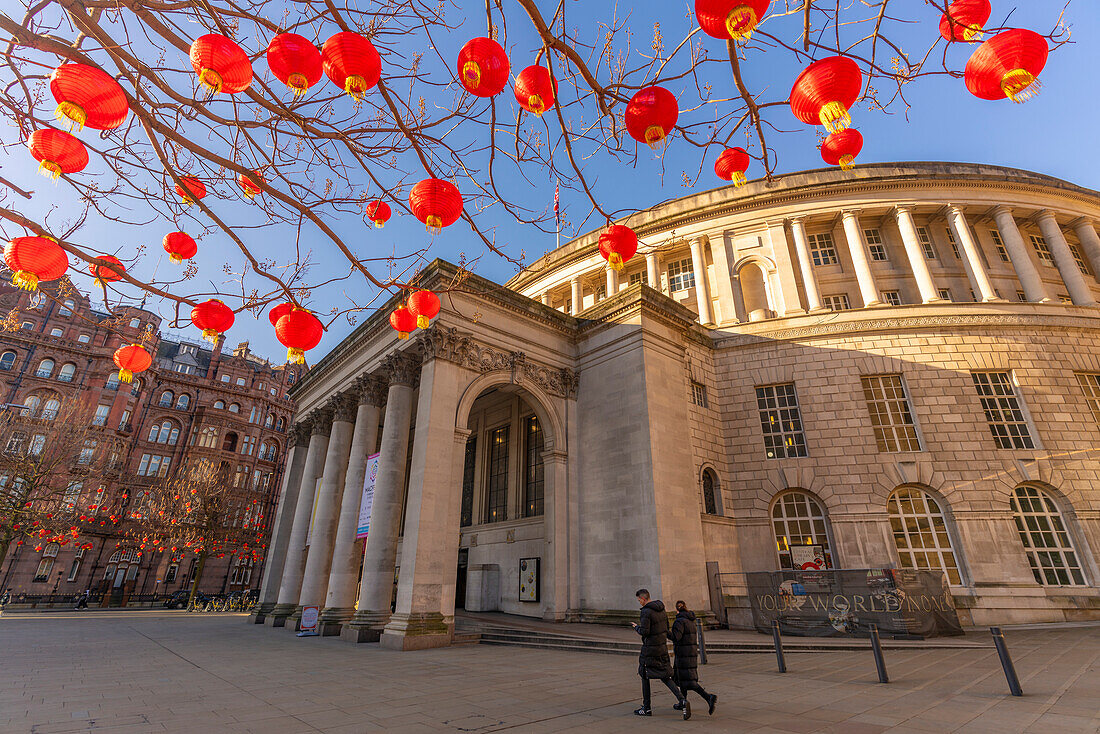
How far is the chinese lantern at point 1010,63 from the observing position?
3.95m

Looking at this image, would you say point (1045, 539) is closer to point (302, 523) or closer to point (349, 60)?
point (349, 60)

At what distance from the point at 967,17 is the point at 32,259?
27.9ft

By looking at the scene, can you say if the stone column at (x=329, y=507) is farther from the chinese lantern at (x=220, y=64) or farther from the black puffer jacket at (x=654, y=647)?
the chinese lantern at (x=220, y=64)

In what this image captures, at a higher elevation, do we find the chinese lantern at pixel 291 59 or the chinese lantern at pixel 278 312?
the chinese lantern at pixel 291 59

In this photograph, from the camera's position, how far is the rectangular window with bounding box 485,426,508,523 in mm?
23234

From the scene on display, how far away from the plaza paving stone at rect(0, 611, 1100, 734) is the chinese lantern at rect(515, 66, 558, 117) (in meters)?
6.76

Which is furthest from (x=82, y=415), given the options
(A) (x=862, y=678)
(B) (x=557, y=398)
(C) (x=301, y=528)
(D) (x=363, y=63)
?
(A) (x=862, y=678)

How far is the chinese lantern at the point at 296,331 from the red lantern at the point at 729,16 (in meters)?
4.95

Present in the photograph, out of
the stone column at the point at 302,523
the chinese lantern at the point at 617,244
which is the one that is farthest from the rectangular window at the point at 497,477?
the chinese lantern at the point at 617,244

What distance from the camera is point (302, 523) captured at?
22.6 meters

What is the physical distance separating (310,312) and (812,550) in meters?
19.3

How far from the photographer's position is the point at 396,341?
722 inches

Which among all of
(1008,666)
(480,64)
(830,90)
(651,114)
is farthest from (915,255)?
(480,64)

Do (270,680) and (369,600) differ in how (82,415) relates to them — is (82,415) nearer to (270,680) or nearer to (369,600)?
(369,600)
